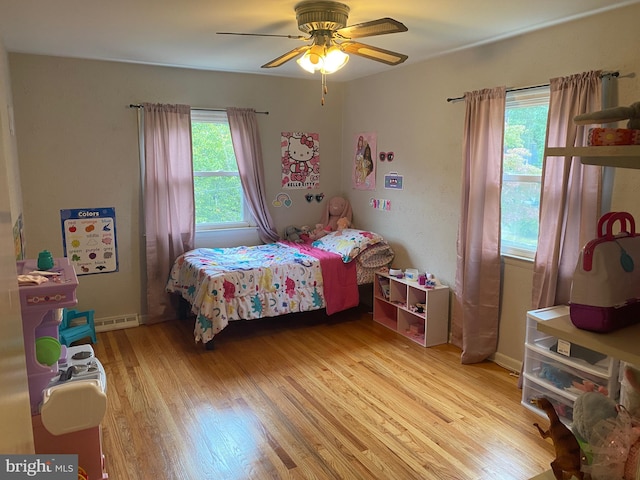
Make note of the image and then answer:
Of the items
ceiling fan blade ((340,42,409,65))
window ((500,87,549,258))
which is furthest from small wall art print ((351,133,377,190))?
ceiling fan blade ((340,42,409,65))

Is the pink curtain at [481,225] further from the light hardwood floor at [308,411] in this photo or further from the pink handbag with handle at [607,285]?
the pink handbag with handle at [607,285]

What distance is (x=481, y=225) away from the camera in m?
3.42

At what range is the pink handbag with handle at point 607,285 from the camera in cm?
92

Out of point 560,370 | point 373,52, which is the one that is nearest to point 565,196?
point 560,370

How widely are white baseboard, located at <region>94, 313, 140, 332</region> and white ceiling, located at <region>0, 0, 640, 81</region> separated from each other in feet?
7.32

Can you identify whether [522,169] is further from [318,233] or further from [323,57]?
[318,233]

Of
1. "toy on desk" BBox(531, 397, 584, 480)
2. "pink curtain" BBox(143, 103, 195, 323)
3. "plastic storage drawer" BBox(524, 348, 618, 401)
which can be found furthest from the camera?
"pink curtain" BBox(143, 103, 195, 323)

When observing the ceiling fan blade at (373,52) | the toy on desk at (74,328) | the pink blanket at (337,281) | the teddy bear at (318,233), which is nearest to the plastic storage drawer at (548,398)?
the pink blanket at (337,281)

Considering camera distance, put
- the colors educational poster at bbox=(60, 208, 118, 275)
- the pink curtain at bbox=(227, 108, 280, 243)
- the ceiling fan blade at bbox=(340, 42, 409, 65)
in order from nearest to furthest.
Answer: the ceiling fan blade at bbox=(340, 42, 409, 65) → the colors educational poster at bbox=(60, 208, 118, 275) → the pink curtain at bbox=(227, 108, 280, 243)

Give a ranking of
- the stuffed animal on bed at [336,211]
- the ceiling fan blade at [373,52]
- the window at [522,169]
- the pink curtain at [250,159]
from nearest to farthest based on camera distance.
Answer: the ceiling fan blade at [373,52], the window at [522,169], the pink curtain at [250,159], the stuffed animal on bed at [336,211]

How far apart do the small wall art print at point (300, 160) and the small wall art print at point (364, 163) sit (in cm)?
41

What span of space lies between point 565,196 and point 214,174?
3096 millimetres

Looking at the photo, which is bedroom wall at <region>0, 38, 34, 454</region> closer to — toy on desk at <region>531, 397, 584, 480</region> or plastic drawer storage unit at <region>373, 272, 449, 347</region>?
toy on desk at <region>531, 397, 584, 480</region>

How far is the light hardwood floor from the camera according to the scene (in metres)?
2.37
